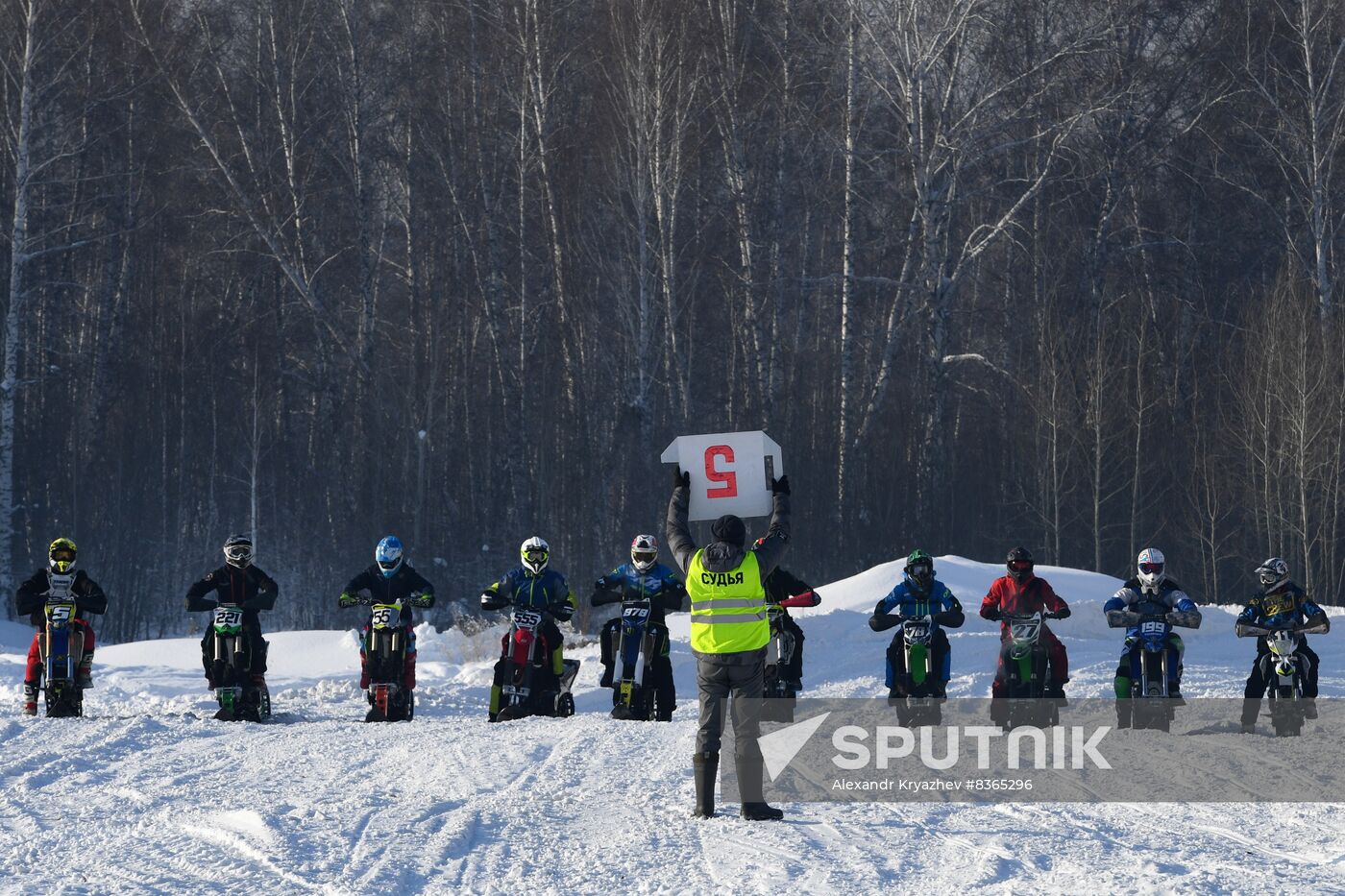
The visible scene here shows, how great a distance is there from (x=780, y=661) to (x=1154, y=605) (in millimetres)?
3314

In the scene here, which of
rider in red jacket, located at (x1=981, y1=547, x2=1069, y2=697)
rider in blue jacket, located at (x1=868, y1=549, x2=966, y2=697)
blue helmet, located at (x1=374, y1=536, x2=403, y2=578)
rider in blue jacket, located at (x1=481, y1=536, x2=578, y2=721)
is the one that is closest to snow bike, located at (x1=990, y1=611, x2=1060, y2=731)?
rider in red jacket, located at (x1=981, y1=547, x2=1069, y2=697)

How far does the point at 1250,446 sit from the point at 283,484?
70.2 ft

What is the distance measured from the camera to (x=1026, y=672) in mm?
13914

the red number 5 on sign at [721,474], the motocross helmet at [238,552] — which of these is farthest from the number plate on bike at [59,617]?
the red number 5 on sign at [721,474]

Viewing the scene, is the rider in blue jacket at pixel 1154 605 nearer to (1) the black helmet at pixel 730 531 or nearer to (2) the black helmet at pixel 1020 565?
(2) the black helmet at pixel 1020 565

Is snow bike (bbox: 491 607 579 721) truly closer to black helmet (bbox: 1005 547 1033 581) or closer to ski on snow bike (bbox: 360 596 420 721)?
ski on snow bike (bbox: 360 596 420 721)

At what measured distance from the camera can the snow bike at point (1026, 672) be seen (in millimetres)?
13852

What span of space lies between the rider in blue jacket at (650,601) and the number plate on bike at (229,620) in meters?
3.31

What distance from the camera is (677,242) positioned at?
113 ft

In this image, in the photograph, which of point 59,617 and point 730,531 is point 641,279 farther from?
point 730,531

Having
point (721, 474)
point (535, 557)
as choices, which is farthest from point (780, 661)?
point (721, 474)

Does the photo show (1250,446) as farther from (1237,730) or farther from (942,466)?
(1237,730)

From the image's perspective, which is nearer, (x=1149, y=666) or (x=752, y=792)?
(x=752, y=792)

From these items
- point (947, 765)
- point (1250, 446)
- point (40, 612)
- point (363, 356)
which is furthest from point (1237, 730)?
point (363, 356)
